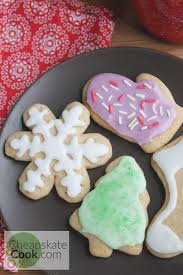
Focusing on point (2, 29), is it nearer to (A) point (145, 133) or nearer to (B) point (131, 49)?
(B) point (131, 49)

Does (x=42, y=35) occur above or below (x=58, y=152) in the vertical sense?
above

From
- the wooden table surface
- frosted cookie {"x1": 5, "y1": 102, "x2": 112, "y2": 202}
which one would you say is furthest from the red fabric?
frosted cookie {"x1": 5, "y1": 102, "x2": 112, "y2": 202}

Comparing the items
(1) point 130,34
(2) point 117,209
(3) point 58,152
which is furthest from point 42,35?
(2) point 117,209

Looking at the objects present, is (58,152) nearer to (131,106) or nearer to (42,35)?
(131,106)

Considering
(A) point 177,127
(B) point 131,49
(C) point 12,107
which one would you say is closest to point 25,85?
(C) point 12,107

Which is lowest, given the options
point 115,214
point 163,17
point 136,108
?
point 115,214
